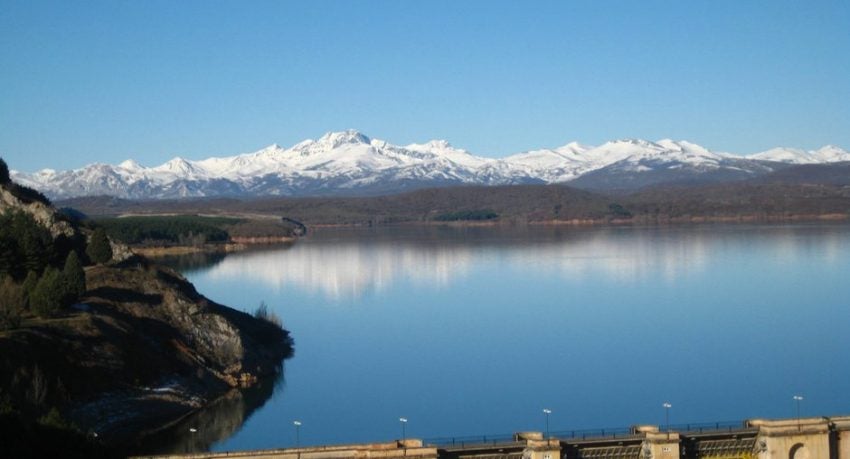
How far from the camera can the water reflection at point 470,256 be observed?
169ft

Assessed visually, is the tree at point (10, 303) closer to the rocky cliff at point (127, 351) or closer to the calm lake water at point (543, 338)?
the rocky cliff at point (127, 351)

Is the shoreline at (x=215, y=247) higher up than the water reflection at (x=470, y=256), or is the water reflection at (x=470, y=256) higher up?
the shoreline at (x=215, y=247)

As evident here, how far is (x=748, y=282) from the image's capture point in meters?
45.6

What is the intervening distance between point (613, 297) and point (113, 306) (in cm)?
2212

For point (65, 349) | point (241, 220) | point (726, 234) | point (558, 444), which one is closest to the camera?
point (558, 444)

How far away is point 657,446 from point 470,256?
49.5 metres

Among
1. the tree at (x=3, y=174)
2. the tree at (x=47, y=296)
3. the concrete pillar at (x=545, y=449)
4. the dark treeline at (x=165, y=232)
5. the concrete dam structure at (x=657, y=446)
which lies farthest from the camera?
the dark treeline at (x=165, y=232)

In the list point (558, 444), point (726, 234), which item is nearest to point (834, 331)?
point (558, 444)

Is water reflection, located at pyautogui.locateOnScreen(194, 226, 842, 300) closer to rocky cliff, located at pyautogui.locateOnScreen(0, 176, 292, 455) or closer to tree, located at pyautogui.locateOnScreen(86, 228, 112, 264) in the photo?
tree, located at pyautogui.locateOnScreen(86, 228, 112, 264)

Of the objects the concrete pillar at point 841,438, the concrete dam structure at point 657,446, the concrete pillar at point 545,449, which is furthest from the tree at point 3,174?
the concrete pillar at point 841,438

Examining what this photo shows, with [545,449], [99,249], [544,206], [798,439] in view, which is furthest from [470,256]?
[544,206]

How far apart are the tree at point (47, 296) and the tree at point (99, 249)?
6.03m

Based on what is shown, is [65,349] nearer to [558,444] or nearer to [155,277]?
[155,277]

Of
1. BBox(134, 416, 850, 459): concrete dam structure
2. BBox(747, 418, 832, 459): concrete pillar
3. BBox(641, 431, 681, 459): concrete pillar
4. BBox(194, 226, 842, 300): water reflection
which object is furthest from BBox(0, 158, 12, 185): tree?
BBox(747, 418, 832, 459): concrete pillar
